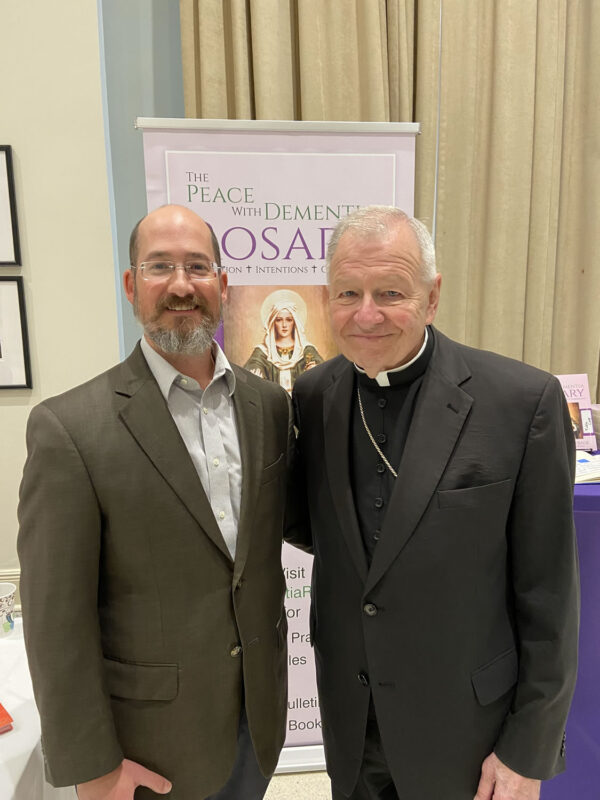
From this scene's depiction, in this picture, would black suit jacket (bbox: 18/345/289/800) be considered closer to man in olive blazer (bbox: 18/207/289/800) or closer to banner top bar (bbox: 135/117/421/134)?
Answer: man in olive blazer (bbox: 18/207/289/800)

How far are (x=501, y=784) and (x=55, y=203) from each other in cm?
274

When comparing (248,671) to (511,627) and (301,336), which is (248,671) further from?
(301,336)

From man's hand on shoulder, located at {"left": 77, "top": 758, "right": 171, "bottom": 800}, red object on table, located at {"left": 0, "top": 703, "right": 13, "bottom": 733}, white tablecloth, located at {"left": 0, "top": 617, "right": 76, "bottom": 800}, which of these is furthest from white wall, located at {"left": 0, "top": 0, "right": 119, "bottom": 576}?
man's hand on shoulder, located at {"left": 77, "top": 758, "right": 171, "bottom": 800}

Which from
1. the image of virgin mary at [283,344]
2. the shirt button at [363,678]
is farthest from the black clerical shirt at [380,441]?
the image of virgin mary at [283,344]

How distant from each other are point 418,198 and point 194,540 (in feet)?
7.52

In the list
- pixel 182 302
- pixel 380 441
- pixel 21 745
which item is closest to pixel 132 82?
pixel 182 302

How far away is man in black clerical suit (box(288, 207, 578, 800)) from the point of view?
1.19m

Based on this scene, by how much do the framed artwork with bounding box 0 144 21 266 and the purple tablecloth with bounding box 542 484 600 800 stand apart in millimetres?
2579

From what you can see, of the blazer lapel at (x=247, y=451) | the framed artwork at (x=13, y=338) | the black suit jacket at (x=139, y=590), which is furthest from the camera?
the framed artwork at (x=13, y=338)

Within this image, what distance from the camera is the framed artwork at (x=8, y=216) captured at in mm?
2436

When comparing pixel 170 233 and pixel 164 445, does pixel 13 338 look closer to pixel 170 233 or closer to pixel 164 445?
pixel 170 233

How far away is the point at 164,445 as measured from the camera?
3.85ft

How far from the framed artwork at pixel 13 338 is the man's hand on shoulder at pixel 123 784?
1.89 m

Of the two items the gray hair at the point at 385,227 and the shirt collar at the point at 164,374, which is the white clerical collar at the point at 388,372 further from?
the shirt collar at the point at 164,374
